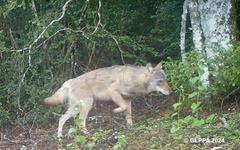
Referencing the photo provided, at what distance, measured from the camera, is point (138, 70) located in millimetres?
13281

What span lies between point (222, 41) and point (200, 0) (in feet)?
2.69

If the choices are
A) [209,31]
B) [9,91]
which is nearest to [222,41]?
[209,31]

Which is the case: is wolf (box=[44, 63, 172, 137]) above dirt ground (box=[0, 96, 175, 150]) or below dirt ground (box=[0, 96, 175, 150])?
above

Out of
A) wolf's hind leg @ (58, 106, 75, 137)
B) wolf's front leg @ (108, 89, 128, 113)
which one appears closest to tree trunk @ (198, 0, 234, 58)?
wolf's front leg @ (108, 89, 128, 113)

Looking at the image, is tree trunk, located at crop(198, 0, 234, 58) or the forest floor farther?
tree trunk, located at crop(198, 0, 234, 58)

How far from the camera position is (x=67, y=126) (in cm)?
1335

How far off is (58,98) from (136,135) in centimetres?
286

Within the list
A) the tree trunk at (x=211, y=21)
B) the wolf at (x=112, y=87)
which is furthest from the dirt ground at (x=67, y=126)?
the tree trunk at (x=211, y=21)

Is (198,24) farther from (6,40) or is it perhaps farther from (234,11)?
(6,40)

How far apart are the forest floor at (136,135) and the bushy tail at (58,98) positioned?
0.52m

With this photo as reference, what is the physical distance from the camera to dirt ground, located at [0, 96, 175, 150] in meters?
11.4

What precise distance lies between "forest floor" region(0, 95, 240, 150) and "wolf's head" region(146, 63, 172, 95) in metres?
0.42

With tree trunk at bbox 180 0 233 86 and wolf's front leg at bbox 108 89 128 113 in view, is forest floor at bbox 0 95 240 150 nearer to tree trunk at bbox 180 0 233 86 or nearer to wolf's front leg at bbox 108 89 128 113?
wolf's front leg at bbox 108 89 128 113

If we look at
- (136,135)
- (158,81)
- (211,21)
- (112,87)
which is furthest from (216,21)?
(136,135)
